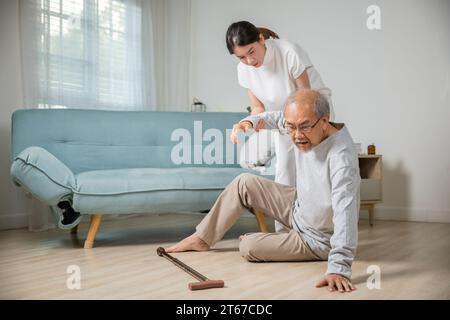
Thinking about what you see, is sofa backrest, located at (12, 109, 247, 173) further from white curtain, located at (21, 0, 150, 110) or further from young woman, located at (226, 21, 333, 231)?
young woman, located at (226, 21, 333, 231)

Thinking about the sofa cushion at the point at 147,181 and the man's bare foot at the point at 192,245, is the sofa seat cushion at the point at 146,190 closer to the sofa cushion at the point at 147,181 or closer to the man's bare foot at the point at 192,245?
the sofa cushion at the point at 147,181

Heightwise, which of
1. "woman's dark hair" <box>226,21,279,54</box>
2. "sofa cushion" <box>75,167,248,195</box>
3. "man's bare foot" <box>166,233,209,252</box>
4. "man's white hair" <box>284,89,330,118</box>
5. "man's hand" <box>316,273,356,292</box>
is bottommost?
"man's bare foot" <box>166,233,209,252</box>

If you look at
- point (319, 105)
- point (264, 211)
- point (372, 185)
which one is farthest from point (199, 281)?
point (372, 185)

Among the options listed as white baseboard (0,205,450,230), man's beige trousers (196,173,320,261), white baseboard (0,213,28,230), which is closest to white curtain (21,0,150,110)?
white baseboard (0,213,28,230)

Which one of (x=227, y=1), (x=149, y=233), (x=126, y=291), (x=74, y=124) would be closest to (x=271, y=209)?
(x=126, y=291)

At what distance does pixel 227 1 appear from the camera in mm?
4977

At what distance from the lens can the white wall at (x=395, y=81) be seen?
159 inches

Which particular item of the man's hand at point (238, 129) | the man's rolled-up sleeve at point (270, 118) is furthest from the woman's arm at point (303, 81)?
the man's hand at point (238, 129)

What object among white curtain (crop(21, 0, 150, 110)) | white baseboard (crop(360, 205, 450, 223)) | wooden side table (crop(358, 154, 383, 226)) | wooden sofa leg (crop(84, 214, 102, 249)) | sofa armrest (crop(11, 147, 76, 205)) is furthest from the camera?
white baseboard (crop(360, 205, 450, 223))

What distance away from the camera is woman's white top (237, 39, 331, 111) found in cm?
249

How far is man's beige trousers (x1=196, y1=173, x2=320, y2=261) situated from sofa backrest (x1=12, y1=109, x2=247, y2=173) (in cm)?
111

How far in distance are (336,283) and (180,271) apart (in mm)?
662
